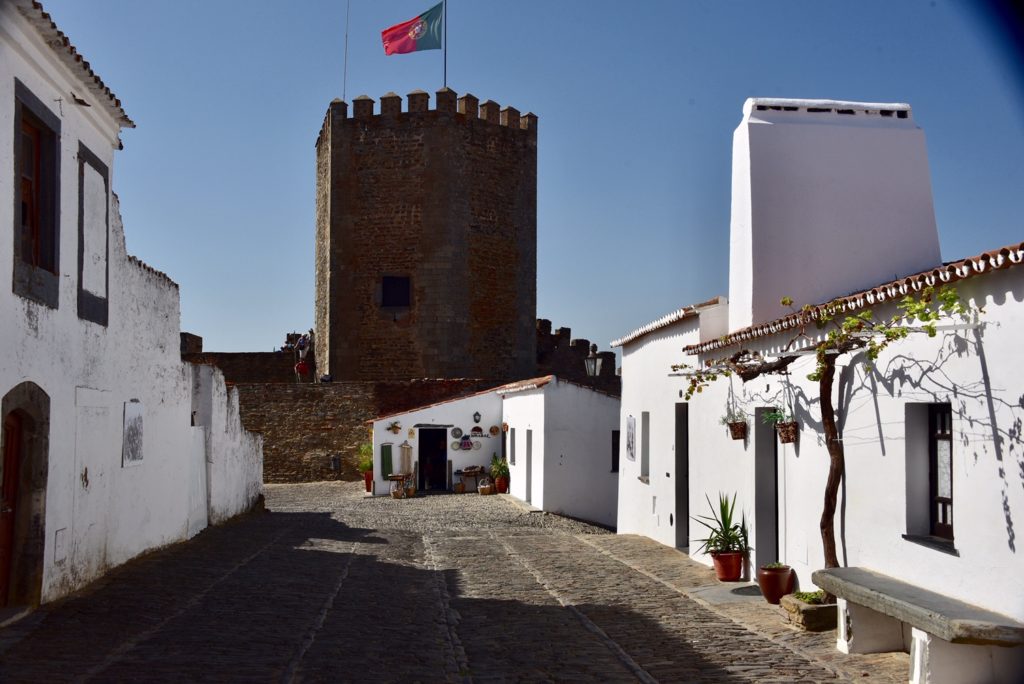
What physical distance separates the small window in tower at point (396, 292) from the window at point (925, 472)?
1096 inches

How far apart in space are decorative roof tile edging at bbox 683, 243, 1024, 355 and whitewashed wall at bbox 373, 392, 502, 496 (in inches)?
665

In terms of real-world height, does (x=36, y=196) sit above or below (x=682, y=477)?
above

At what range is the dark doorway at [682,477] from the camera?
48.4 feet

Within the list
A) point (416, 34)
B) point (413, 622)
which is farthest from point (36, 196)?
point (416, 34)

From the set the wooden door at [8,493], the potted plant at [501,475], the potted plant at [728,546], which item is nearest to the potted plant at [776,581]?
the potted plant at [728,546]

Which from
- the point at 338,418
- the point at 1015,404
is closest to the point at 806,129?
the point at 1015,404

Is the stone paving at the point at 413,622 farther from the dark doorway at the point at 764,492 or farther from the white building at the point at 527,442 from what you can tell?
the white building at the point at 527,442

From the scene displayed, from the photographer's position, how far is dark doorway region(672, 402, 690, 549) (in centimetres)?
1474

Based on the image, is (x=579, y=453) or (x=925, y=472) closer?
(x=925, y=472)

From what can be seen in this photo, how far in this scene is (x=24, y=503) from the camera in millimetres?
9031

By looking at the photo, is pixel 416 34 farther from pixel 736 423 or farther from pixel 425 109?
pixel 736 423

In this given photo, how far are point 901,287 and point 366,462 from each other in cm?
2405

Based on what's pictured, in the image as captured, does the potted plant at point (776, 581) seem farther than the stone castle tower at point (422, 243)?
No

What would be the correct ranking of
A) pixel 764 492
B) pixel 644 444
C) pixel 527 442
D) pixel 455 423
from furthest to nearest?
1. pixel 455 423
2. pixel 527 442
3. pixel 644 444
4. pixel 764 492
